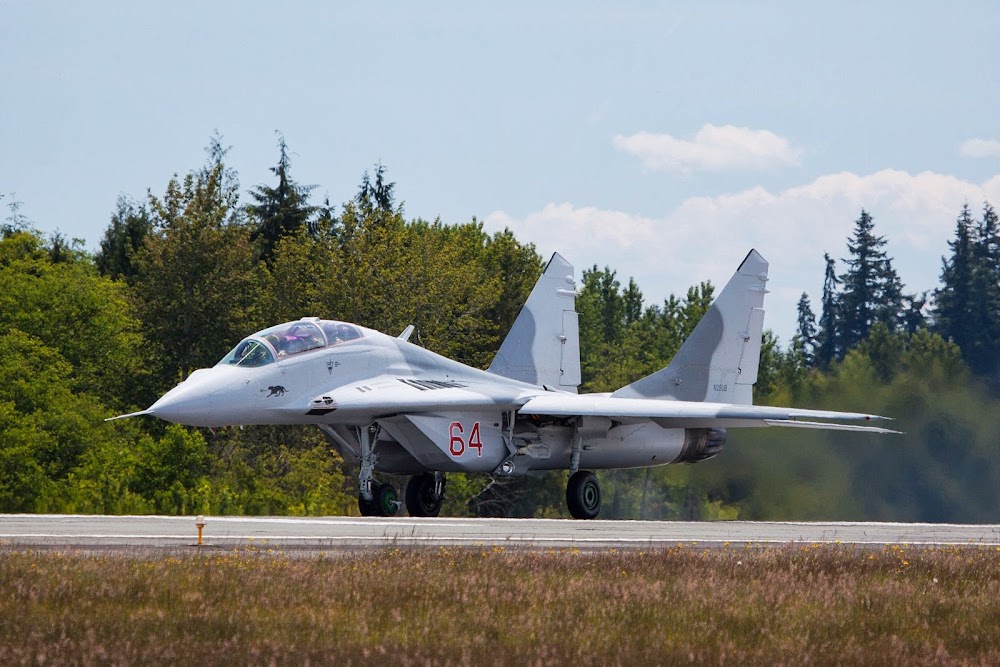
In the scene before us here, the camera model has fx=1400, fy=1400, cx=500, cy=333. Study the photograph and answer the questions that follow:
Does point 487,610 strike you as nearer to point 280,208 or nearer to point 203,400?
point 203,400

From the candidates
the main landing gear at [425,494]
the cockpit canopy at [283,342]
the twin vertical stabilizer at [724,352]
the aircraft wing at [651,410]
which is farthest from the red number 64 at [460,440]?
the twin vertical stabilizer at [724,352]

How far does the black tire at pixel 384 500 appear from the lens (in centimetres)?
2239

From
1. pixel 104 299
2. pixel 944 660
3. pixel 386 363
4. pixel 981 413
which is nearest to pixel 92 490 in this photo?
pixel 104 299

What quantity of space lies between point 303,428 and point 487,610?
126 ft

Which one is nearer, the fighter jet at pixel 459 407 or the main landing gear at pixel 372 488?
the fighter jet at pixel 459 407

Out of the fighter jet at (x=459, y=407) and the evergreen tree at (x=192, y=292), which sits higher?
the evergreen tree at (x=192, y=292)

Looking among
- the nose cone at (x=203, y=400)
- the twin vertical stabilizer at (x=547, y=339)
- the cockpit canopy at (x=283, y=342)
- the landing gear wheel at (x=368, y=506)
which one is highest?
the twin vertical stabilizer at (x=547, y=339)

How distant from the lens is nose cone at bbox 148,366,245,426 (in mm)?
19822

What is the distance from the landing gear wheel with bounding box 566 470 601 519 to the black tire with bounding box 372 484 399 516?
353 cm

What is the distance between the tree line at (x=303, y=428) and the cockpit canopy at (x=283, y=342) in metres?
11.5

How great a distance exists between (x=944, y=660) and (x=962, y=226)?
90877 mm

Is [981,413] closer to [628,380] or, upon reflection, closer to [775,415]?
[775,415]

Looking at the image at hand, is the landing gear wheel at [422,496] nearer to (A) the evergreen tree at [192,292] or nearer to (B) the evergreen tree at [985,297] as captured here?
(A) the evergreen tree at [192,292]

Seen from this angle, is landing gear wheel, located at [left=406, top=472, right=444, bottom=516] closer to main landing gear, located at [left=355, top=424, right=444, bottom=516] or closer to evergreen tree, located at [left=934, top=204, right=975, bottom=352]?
main landing gear, located at [left=355, top=424, right=444, bottom=516]
